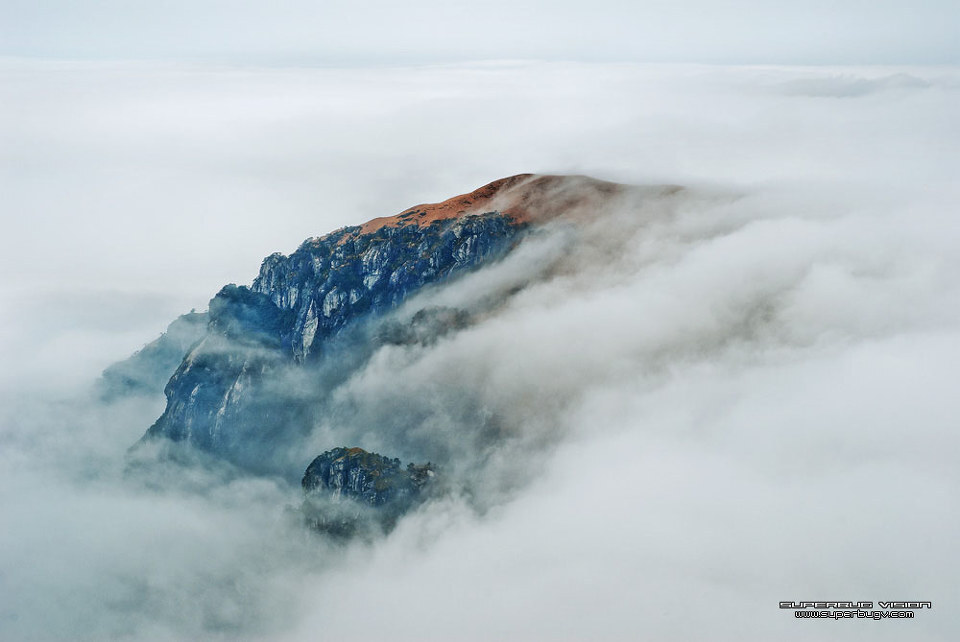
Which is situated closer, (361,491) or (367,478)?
(367,478)

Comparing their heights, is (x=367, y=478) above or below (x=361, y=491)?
above

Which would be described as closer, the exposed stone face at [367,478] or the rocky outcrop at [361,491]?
the exposed stone face at [367,478]

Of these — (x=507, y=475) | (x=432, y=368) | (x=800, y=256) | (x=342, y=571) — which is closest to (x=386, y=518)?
(x=342, y=571)

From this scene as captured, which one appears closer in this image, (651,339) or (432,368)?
(651,339)

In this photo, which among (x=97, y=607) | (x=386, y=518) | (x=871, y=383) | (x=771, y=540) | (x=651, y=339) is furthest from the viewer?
(x=97, y=607)

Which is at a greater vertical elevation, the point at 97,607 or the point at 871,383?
the point at 871,383

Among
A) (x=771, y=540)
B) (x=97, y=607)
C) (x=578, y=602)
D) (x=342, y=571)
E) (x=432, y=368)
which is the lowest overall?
(x=97, y=607)

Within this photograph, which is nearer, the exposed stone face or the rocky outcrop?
the exposed stone face

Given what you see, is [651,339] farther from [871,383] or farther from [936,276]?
[936,276]
